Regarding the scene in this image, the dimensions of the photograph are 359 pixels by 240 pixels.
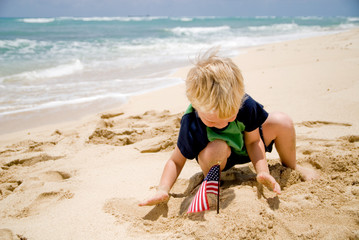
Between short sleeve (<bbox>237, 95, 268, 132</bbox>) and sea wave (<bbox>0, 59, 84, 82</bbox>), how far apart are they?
6211 mm

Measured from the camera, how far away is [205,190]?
61.3 inches

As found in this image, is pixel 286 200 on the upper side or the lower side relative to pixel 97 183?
upper

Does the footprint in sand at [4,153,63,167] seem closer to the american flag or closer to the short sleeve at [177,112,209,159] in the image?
the short sleeve at [177,112,209,159]

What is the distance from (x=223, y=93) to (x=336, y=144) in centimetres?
151

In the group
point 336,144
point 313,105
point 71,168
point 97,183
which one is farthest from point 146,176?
point 313,105

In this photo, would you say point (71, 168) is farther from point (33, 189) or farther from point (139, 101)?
point (139, 101)

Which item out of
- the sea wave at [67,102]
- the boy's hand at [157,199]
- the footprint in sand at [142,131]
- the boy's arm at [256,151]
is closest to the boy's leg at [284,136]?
the boy's arm at [256,151]

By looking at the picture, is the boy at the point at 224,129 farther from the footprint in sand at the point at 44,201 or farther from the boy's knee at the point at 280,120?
the footprint in sand at the point at 44,201

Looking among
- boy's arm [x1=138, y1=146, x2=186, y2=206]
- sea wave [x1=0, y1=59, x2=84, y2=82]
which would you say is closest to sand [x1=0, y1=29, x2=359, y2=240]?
boy's arm [x1=138, y1=146, x2=186, y2=206]

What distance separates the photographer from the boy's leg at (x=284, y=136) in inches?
75.3

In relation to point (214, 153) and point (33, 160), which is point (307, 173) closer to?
point (214, 153)

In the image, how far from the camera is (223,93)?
4.71 feet

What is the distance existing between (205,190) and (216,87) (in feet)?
1.84

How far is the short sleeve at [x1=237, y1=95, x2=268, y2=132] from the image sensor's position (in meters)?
1.78
